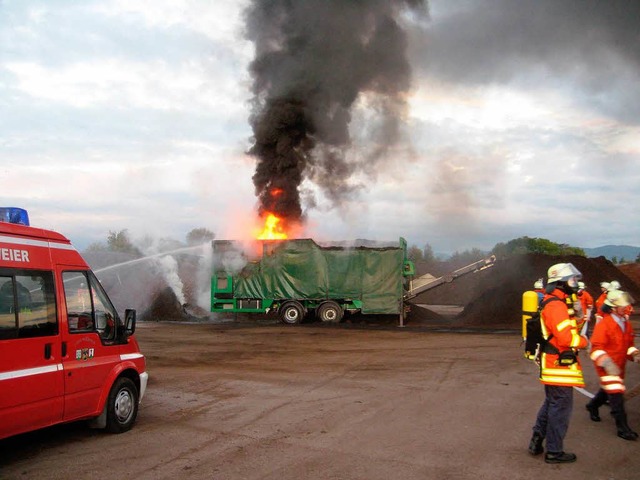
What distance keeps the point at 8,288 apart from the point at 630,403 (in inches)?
308

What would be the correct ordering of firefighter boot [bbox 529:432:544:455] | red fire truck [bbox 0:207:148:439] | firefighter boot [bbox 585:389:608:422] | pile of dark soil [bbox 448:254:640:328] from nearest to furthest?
red fire truck [bbox 0:207:148:439], firefighter boot [bbox 529:432:544:455], firefighter boot [bbox 585:389:608:422], pile of dark soil [bbox 448:254:640:328]

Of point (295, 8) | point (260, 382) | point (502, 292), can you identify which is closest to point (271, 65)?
point (295, 8)

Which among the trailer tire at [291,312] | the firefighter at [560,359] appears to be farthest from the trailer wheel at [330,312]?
the firefighter at [560,359]

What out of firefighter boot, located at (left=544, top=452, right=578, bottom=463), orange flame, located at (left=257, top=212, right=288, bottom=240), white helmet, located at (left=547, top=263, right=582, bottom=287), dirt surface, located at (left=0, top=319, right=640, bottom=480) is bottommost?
dirt surface, located at (left=0, top=319, right=640, bottom=480)

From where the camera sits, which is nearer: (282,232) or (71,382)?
(71,382)

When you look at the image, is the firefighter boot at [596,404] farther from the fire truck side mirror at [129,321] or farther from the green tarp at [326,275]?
the green tarp at [326,275]

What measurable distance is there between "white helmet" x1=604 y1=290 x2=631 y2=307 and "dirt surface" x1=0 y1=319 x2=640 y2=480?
4.79 ft

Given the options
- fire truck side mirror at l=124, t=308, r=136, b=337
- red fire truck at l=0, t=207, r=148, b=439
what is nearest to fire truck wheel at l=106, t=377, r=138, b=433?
red fire truck at l=0, t=207, r=148, b=439

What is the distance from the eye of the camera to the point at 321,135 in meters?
27.5

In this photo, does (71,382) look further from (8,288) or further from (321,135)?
(321,135)

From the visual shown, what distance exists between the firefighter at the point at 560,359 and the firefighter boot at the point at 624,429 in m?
1.20

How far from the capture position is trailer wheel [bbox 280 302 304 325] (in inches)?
877

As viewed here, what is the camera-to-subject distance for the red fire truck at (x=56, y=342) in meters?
5.22

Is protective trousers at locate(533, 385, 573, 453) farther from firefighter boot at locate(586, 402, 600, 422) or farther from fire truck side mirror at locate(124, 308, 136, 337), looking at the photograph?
fire truck side mirror at locate(124, 308, 136, 337)
